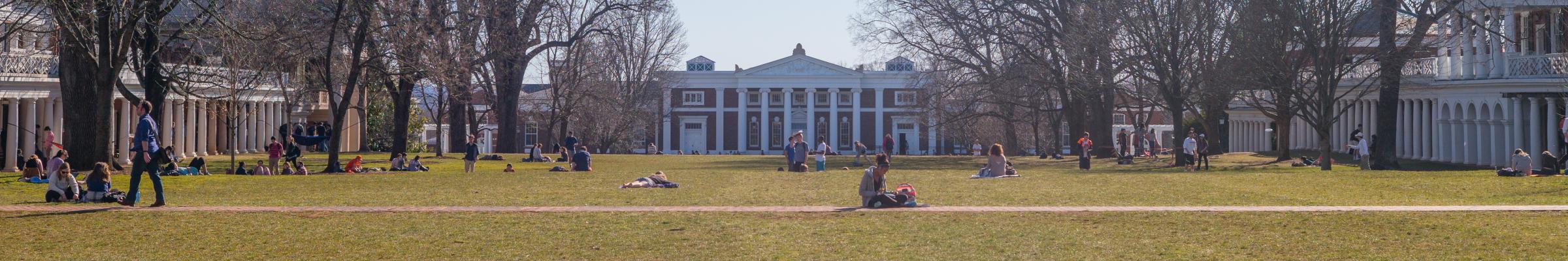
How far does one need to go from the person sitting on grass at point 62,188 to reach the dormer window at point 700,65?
3145 inches

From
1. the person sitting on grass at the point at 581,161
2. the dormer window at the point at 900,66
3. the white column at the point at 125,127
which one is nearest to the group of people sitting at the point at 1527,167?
the person sitting on grass at the point at 581,161

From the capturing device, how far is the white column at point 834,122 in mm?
96438

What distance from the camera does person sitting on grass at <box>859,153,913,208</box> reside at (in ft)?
57.5

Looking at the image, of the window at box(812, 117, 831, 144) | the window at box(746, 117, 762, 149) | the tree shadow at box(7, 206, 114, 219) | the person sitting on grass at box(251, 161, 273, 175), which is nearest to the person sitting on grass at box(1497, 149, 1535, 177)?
the tree shadow at box(7, 206, 114, 219)

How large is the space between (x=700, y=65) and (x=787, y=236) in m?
85.1

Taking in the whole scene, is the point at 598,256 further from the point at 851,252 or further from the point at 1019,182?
the point at 1019,182

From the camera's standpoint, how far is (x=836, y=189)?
23703mm

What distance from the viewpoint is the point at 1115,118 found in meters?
105

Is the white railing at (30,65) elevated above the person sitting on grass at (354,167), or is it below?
above

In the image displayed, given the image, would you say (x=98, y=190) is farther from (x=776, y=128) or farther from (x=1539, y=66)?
(x=776, y=128)

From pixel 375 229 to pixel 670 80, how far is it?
7087cm

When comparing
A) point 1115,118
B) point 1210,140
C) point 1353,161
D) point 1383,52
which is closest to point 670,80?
point 1115,118

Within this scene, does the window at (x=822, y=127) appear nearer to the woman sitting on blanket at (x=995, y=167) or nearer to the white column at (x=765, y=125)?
the white column at (x=765, y=125)

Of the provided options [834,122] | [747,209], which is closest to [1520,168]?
[747,209]
